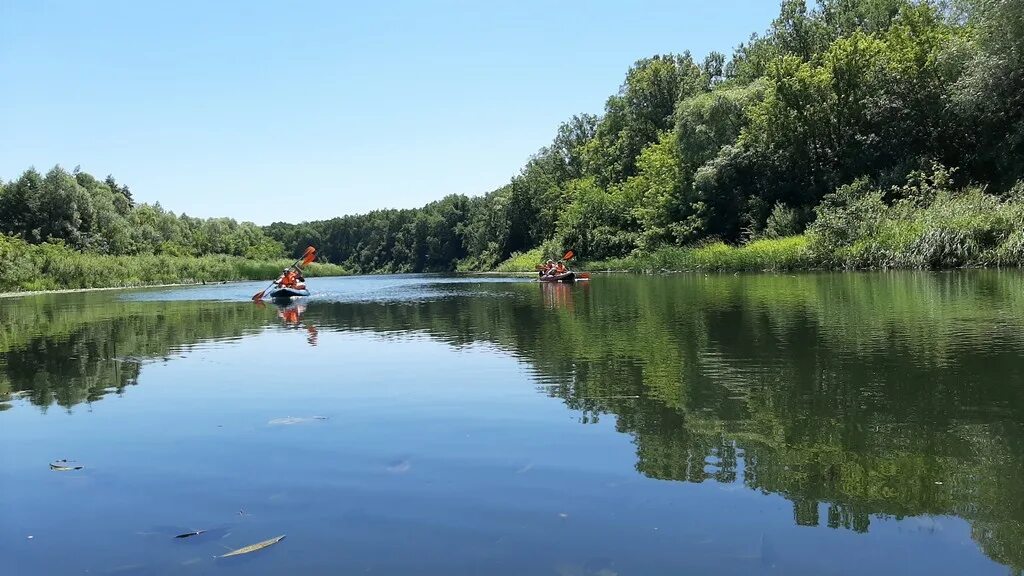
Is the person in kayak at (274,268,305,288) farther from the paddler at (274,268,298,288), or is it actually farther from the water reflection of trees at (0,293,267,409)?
the water reflection of trees at (0,293,267,409)

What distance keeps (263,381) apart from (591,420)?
5.76 meters

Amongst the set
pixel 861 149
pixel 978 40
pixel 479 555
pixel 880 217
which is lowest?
pixel 479 555

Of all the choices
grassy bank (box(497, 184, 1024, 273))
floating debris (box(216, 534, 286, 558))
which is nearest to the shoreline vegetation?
grassy bank (box(497, 184, 1024, 273))

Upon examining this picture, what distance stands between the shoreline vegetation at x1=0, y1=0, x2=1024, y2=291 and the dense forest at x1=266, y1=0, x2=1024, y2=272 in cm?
12

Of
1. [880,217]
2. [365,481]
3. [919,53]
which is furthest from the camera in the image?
[919,53]

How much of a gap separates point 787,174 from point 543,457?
50.3 meters

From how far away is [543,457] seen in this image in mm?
6512

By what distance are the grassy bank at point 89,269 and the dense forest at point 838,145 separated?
37.6 m

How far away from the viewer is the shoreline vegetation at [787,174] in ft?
123

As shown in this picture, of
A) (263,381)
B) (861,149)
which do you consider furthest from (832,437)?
(861,149)

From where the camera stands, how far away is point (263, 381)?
11.4 m

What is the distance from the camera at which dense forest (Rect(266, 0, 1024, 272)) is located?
36250mm

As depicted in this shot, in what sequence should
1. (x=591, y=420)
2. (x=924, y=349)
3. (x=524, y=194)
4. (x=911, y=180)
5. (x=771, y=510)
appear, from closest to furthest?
(x=771, y=510) → (x=591, y=420) → (x=924, y=349) → (x=911, y=180) → (x=524, y=194)

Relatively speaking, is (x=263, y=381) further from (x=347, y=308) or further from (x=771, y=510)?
(x=347, y=308)
